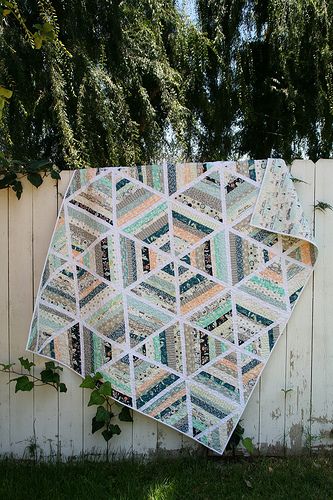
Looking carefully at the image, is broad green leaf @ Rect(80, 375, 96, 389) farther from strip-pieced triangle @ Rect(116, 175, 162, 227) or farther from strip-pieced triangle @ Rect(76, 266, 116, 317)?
strip-pieced triangle @ Rect(116, 175, 162, 227)

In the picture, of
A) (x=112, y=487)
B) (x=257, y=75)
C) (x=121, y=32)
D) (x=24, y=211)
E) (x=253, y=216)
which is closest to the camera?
(x=112, y=487)

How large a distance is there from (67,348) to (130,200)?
3.14 feet

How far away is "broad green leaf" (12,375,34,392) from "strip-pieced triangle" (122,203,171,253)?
106 cm

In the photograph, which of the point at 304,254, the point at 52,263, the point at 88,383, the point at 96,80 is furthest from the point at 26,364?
the point at 96,80

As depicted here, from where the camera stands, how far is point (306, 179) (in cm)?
271

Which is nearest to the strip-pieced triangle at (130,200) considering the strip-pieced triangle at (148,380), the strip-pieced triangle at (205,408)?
the strip-pieced triangle at (148,380)

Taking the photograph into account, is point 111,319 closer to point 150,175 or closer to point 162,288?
point 162,288

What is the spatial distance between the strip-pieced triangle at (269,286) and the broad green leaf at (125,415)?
991mm

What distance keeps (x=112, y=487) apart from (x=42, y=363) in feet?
2.72

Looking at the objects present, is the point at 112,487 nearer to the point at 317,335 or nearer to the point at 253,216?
the point at 317,335

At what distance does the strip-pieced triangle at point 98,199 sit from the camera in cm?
272

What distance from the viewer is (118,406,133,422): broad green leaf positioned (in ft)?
8.93

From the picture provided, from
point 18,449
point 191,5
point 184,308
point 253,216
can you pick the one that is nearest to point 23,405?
point 18,449

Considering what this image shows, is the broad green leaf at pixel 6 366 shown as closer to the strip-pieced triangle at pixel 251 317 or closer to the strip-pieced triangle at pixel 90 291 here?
the strip-pieced triangle at pixel 90 291
